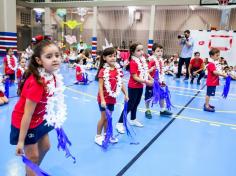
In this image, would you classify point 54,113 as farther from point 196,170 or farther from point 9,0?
point 9,0

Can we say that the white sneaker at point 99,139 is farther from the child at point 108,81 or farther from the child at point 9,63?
the child at point 9,63

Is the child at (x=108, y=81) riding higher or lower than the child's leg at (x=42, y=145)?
higher

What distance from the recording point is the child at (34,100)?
1744 mm

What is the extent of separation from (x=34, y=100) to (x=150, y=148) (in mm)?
1939

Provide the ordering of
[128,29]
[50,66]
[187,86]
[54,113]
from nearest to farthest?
[50,66], [54,113], [187,86], [128,29]

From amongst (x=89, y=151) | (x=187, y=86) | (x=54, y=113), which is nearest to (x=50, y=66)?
(x=54, y=113)

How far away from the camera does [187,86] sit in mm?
8250

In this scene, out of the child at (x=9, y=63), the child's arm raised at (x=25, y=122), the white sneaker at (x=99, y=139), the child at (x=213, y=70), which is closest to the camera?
the child's arm raised at (x=25, y=122)

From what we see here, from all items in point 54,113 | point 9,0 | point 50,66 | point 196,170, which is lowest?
point 196,170

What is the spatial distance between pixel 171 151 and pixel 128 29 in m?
14.4

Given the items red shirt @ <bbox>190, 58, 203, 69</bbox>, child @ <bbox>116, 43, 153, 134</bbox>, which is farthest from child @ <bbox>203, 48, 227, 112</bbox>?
red shirt @ <bbox>190, 58, 203, 69</bbox>

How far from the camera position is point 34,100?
1.74 meters

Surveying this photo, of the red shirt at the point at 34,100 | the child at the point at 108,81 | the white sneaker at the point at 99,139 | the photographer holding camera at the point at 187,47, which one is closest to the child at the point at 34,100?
the red shirt at the point at 34,100

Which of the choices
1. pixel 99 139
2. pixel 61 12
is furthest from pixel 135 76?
pixel 61 12
